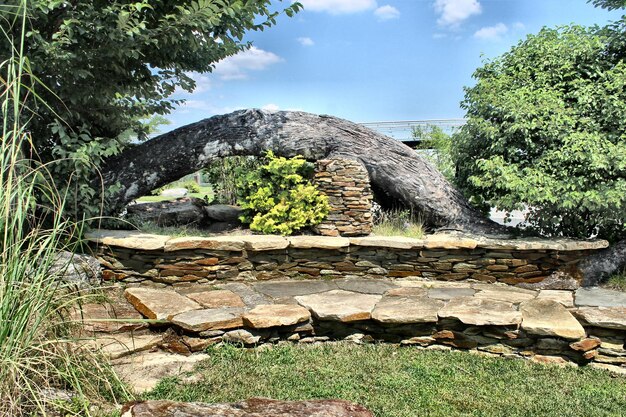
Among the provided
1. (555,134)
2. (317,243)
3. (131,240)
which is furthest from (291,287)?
(555,134)

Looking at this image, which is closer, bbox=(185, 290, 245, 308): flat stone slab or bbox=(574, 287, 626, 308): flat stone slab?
bbox=(185, 290, 245, 308): flat stone slab

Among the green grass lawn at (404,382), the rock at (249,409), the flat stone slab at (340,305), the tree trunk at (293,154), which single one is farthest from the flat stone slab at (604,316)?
the rock at (249,409)

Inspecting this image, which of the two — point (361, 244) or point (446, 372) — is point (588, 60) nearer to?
point (361, 244)

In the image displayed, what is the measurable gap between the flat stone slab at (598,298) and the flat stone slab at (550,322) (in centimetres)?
46

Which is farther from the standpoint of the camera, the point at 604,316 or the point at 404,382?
the point at 604,316

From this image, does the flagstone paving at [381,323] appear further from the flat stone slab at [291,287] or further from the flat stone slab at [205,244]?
the flat stone slab at [205,244]

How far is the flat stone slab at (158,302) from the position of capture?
391 cm

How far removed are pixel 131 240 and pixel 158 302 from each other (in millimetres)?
1197

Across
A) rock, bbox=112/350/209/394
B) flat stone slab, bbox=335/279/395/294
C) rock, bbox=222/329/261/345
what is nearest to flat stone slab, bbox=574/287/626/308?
flat stone slab, bbox=335/279/395/294

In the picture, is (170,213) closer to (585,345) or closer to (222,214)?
(222,214)

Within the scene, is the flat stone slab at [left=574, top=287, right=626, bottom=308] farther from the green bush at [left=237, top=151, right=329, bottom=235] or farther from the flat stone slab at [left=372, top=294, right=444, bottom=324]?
the green bush at [left=237, top=151, right=329, bottom=235]

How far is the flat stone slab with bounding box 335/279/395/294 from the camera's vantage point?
15.7ft

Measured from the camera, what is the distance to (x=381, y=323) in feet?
12.8

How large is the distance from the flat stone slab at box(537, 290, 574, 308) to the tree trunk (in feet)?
4.16
